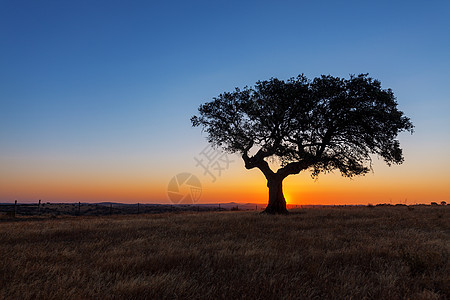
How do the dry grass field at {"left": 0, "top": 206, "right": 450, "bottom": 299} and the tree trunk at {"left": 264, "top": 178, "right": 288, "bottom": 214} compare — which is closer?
the dry grass field at {"left": 0, "top": 206, "right": 450, "bottom": 299}

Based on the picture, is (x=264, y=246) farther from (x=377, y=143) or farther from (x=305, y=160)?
(x=377, y=143)

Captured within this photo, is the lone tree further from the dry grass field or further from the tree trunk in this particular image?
the dry grass field

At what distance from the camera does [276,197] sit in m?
27.3

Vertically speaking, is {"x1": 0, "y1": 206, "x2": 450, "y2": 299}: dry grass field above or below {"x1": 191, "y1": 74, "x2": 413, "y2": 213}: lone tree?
below

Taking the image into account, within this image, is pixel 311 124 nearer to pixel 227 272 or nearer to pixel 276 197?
pixel 276 197

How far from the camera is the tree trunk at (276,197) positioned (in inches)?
1070

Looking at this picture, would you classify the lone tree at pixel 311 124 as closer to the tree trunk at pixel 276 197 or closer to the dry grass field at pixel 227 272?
the tree trunk at pixel 276 197

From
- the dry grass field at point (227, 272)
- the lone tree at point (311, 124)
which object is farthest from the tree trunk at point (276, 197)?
the dry grass field at point (227, 272)

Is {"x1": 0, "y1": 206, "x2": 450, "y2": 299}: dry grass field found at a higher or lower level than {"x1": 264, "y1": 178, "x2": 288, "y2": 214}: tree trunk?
lower

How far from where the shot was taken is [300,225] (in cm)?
1516

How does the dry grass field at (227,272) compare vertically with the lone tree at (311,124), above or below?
below

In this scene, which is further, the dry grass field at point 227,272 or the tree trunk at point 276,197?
the tree trunk at point 276,197

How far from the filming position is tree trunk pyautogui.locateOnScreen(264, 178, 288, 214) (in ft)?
89.2

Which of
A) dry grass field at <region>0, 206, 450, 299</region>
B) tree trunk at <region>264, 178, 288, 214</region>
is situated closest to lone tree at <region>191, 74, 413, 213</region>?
tree trunk at <region>264, 178, 288, 214</region>
